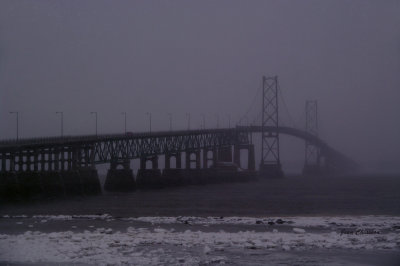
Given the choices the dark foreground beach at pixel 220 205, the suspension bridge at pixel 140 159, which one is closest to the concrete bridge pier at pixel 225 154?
the suspension bridge at pixel 140 159

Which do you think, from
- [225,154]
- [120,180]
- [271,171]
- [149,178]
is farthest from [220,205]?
[271,171]

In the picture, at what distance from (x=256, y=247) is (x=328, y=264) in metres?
3.13

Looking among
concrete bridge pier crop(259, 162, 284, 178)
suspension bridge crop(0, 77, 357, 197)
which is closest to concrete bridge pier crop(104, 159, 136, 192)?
suspension bridge crop(0, 77, 357, 197)

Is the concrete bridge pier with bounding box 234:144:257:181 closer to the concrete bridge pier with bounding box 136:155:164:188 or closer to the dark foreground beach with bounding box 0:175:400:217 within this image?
the concrete bridge pier with bounding box 136:155:164:188

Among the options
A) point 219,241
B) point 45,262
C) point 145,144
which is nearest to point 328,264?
point 219,241

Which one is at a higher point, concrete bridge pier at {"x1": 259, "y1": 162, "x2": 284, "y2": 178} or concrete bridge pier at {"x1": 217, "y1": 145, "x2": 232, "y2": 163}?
concrete bridge pier at {"x1": 217, "y1": 145, "x2": 232, "y2": 163}

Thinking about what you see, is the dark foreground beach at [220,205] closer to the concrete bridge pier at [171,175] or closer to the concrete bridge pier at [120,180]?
the concrete bridge pier at [120,180]

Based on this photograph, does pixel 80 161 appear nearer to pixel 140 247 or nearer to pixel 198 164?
pixel 198 164

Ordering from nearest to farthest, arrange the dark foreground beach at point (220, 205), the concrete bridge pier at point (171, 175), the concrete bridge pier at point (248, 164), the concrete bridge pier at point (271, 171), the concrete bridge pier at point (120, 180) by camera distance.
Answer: the dark foreground beach at point (220, 205) < the concrete bridge pier at point (120, 180) < the concrete bridge pier at point (171, 175) < the concrete bridge pier at point (248, 164) < the concrete bridge pier at point (271, 171)

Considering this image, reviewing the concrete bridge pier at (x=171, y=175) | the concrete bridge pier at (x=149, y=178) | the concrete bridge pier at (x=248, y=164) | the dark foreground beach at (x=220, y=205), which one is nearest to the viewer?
the dark foreground beach at (x=220, y=205)

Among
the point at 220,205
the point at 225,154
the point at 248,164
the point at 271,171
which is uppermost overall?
the point at 225,154

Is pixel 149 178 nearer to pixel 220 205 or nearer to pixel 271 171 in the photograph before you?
pixel 220 205

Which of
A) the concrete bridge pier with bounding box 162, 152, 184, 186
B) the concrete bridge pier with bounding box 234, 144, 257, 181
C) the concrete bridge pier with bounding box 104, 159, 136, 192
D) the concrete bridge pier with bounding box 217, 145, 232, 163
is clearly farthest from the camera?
the concrete bridge pier with bounding box 217, 145, 232, 163

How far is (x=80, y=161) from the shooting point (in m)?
77.7
